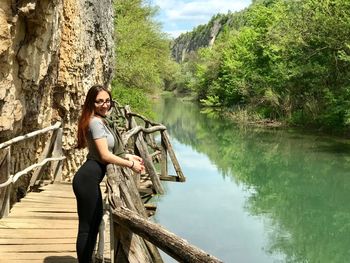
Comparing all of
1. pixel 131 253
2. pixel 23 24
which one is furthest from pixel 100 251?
pixel 23 24

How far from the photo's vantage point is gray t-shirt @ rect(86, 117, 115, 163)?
3.79 m

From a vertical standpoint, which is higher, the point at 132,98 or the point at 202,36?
the point at 202,36

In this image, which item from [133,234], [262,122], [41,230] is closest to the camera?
[133,234]

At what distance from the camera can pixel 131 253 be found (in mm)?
3867

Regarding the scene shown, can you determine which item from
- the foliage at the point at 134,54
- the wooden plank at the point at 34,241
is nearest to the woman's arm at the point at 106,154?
the wooden plank at the point at 34,241

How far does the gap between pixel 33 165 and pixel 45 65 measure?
1.74 m

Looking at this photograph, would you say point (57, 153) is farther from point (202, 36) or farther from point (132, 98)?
point (202, 36)

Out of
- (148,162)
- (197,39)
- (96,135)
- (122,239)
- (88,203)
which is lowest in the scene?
(148,162)

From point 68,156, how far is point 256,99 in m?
29.4

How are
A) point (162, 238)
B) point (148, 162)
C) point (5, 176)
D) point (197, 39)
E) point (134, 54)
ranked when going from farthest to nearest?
point (197, 39) → point (134, 54) → point (148, 162) → point (5, 176) → point (162, 238)

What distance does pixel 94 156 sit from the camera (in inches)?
153

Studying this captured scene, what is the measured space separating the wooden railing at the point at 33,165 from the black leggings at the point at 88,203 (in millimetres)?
1878

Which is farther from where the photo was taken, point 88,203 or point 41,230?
point 41,230

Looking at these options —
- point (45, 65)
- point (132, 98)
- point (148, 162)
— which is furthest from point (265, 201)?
point (132, 98)
